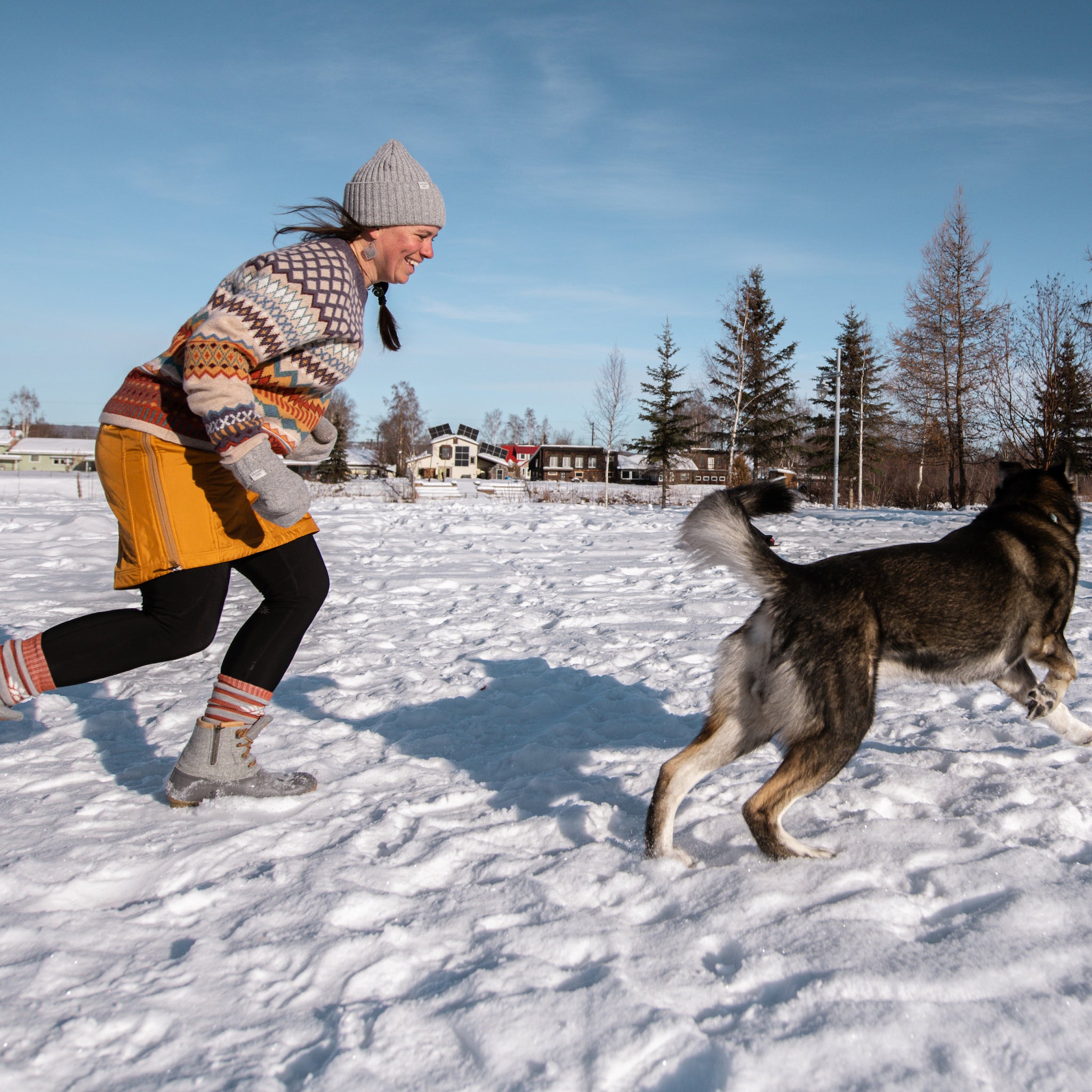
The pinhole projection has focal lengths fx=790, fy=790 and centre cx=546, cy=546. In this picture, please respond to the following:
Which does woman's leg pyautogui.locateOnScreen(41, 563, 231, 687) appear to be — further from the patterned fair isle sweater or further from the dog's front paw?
the dog's front paw

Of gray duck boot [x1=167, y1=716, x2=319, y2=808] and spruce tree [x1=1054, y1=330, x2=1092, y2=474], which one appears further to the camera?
spruce tree [x1=1054, y1=330, x2=1092, y2=474]

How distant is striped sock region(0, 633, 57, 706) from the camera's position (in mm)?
2373

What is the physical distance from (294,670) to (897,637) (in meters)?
3.29

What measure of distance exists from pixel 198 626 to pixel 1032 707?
3.00 m

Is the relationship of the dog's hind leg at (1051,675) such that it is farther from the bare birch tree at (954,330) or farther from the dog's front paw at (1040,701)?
the bare birch tree at (954,330)

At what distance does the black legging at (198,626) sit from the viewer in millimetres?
2428

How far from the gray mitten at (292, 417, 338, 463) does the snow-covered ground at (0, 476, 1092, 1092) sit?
121cm

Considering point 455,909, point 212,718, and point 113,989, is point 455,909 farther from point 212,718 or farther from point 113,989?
point 212,718

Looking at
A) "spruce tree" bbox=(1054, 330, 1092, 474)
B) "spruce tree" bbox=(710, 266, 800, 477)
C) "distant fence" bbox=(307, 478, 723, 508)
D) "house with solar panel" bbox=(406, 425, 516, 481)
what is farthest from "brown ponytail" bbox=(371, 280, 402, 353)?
"house with solar panel" bbox=(406, 425, 516, 481)

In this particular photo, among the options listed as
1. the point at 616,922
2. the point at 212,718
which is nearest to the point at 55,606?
the point at 212,718

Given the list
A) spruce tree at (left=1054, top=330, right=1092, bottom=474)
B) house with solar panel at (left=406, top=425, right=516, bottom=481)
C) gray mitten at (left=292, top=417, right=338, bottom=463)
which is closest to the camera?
gray mitten at (left=292, top=417, right=338, bottom=463)

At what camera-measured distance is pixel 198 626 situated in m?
2.52

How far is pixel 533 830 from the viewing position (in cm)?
248

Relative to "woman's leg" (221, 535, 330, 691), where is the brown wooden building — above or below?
above
